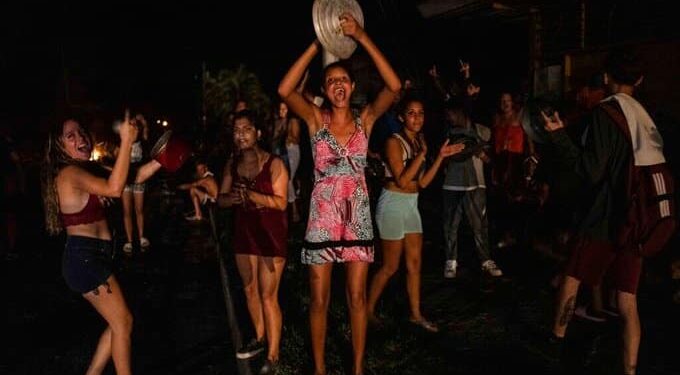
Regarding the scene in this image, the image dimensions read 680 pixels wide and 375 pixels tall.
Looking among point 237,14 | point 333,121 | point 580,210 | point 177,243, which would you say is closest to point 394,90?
point 333,121

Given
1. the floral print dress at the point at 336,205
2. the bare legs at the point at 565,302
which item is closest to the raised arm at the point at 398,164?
the floral print dress at the point at 336,205

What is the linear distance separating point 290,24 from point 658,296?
55.0ft

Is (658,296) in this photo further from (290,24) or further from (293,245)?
(290,24)

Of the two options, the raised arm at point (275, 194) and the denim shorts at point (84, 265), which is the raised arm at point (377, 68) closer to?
the raised arm at point (275, 194)

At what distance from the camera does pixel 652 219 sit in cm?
389

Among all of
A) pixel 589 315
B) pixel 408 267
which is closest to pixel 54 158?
pixel 408 267

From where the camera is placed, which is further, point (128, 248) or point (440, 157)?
point (128, 248)

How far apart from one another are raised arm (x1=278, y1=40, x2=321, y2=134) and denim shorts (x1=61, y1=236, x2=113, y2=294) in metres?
1.63

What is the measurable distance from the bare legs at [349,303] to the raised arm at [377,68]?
1.05 metres

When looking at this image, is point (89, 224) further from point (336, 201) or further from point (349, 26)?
point (349, 26)

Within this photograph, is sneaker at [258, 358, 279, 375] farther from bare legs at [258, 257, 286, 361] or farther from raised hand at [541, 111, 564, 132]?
raised hand at [541, 111, 564, 132]

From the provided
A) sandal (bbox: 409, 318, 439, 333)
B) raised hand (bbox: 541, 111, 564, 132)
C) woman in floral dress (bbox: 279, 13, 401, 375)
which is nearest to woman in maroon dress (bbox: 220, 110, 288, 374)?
woman in floral dress (bbox: 279, 13, 401, 375)

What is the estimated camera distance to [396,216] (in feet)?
16.3

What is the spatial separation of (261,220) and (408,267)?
1.59 metres
